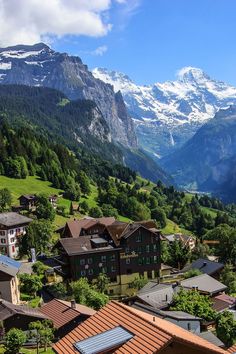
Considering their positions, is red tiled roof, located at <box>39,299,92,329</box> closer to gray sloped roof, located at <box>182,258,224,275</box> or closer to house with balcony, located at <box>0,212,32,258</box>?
gray sloped roof, located at <box>182,258,224,275</box>

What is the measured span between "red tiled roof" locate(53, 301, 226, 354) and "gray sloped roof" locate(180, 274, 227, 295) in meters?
58.5

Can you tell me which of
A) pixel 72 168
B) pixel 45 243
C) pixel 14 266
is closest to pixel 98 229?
pixel 45 243

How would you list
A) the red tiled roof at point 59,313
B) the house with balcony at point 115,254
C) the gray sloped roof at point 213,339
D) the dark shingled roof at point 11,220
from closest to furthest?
the gray sloped roof at point 213,339 < the red tiled roof at point 59,313 < the house with balcony at point 115,254 < the dark shingled roof at point 11,220

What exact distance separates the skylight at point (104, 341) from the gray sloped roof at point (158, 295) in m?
48.0

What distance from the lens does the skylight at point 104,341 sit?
1630 cm

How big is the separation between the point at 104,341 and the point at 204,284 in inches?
2529

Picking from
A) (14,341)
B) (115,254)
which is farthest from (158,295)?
(14,341)

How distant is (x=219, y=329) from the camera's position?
4991cm

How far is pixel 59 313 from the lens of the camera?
51719 mm

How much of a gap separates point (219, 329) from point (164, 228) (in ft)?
407

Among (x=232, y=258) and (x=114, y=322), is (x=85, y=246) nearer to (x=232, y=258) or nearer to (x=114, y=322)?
(x=232, y=258)

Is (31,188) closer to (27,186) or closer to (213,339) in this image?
(27,186)

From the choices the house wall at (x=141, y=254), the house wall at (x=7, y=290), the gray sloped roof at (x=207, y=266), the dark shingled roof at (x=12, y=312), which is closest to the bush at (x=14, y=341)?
the dark shingled roof at (x=12, y=312)

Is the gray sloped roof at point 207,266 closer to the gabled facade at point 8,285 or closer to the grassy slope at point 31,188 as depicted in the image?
the gabled facade at point 8,285
